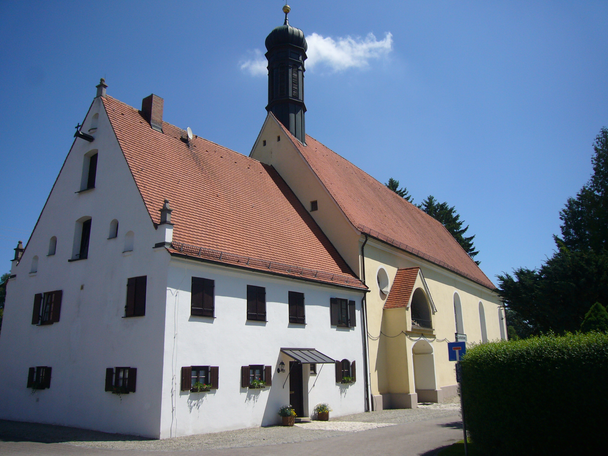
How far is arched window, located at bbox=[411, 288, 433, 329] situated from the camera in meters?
25.2

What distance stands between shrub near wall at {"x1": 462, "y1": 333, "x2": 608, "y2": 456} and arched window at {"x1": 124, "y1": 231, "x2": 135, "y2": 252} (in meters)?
10.6

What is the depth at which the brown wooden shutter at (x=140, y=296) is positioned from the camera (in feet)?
47.5

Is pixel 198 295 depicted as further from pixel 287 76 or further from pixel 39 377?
pixel 287 76

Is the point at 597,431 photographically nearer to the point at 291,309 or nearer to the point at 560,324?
the point at 291,309

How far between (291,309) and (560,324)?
53.0 feet

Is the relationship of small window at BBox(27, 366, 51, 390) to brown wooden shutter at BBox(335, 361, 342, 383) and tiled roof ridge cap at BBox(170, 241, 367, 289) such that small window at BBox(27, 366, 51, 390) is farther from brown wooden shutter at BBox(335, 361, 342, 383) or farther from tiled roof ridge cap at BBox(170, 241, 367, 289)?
brown wooden shutter at BBox(335, 361, 342, 383)

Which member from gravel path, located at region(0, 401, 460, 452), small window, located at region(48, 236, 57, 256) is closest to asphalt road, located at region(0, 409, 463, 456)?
gravel path, located at region(0, 401, 460, 452)

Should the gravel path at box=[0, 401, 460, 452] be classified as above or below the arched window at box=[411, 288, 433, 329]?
below

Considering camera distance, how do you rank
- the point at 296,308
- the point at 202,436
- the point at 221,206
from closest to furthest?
the point at 202,436, the point at 296,308, the point at 221,206

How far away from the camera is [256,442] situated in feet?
41.8

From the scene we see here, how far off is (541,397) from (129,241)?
40.0ft

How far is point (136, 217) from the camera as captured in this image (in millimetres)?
15625

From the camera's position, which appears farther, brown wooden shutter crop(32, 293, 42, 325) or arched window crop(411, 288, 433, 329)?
arched window crop(411, 288, 433, 329)

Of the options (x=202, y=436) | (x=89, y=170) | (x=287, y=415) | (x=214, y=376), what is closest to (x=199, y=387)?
(x=214, y=376)
